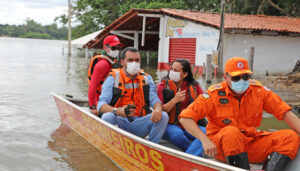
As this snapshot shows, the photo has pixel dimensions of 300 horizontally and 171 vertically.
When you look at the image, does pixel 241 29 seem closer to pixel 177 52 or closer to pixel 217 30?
pixel 217 30

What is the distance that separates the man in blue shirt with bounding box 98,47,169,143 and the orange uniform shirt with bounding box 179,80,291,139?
956 millimetres

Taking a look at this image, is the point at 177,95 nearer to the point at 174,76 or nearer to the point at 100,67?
the point at 174,76

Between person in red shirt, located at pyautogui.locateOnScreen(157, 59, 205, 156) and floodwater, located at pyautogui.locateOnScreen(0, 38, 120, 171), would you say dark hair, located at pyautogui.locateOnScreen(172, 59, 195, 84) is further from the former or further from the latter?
floodwater, located at pyautogui.locateOnScreen(0, 38, 120, 171)

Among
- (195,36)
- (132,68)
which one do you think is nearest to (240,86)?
(132,68)

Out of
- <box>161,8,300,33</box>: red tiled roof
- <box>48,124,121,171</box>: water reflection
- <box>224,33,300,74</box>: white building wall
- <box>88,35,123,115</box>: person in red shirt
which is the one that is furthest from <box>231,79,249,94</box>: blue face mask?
<box>224,33,300,74</box>: white building wall

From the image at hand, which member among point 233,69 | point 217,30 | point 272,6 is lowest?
point 233,69

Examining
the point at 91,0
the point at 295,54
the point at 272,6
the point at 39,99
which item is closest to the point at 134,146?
the point at 39,99

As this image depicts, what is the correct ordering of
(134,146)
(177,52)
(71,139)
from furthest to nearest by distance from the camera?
1. (177,52)
2. (71,139)
3. (134,146)

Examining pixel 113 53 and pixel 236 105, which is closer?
pixel 236 105

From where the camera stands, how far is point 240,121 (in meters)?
3.60

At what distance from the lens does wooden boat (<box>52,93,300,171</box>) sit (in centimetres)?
324

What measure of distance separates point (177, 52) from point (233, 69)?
54.5ft

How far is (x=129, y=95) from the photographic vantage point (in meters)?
4.58

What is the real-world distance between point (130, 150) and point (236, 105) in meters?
1.50
